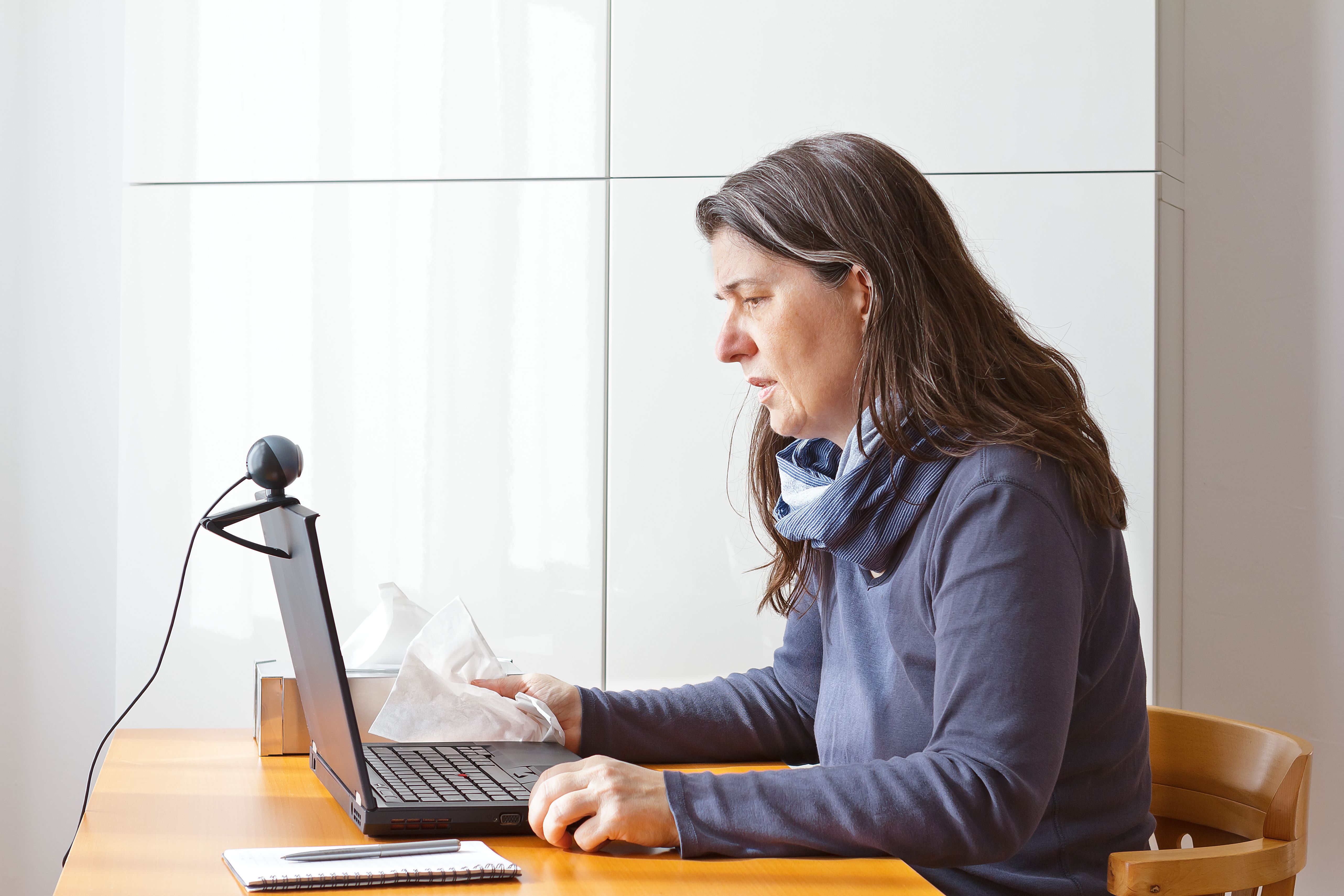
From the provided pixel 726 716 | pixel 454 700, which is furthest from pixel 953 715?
pixel 454 700

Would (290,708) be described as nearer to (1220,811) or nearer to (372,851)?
(372,851)

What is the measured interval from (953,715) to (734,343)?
Answer: 53cm

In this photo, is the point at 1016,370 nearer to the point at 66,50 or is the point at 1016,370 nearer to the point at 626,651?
the point at 626,651

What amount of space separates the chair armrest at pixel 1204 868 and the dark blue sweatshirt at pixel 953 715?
6cm

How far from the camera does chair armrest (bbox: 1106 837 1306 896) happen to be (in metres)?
1.03

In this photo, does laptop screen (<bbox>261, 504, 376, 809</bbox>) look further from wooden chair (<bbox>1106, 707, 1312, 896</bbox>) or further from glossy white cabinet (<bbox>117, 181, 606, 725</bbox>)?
glossy white cabinet (<bbox>117, 181, 606, 725</bbox>)

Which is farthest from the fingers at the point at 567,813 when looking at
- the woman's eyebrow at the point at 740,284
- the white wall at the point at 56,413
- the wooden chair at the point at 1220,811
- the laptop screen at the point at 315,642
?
the white wall at the point at 56,413

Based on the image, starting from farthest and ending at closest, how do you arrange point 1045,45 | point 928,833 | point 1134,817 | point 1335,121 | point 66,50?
1. point 66,50
2. point 1335,121
3. point 1045,45
4. point 1134,817
5. point 928,833

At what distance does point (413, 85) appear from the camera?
2.15 metres

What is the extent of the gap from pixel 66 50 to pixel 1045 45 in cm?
201

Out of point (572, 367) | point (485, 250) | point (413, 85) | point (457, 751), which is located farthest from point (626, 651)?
point (413, 85)

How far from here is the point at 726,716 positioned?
1337 millimetres

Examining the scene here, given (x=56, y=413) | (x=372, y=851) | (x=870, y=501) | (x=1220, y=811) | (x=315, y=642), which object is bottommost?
(x=1220, y=811)

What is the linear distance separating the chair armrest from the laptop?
20.9 inches
